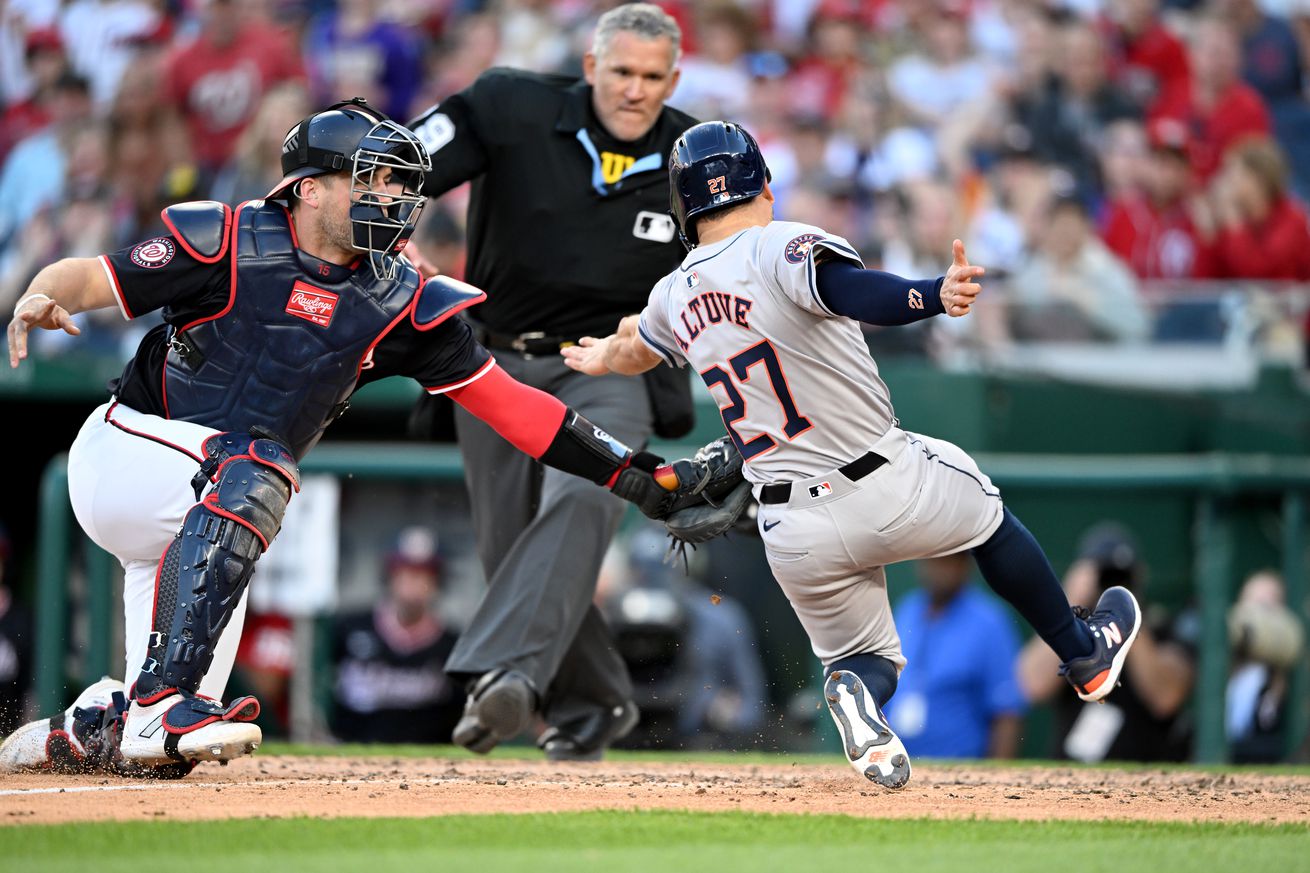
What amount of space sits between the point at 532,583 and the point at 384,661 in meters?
3.00

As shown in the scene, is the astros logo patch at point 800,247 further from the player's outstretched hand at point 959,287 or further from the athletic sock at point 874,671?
the athletic sock at point 874,671

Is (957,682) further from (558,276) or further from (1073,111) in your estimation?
(1073,111)

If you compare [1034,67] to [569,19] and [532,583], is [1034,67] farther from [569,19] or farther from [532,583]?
[532,583]

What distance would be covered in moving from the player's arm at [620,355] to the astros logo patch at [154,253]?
1229mm

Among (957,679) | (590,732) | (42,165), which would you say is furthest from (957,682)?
(42,165)

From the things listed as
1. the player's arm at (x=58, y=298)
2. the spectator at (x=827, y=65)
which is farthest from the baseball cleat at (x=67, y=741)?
the spectator at (x=827, y=65)

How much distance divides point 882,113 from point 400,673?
5.04m

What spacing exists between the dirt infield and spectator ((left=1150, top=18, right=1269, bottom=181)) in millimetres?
6543

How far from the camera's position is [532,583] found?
577cm

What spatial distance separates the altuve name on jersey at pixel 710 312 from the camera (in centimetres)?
460

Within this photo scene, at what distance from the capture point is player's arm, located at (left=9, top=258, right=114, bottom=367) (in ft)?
14.1

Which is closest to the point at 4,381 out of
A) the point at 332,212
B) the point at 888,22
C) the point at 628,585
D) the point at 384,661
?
the point at 384,661

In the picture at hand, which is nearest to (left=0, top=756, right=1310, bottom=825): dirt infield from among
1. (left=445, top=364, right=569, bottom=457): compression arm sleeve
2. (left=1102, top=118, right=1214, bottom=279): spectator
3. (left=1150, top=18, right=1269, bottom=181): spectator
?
(left=445, top=364, right=569, bottom=457): compression arm sleeve

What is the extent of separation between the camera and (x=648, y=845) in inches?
149
